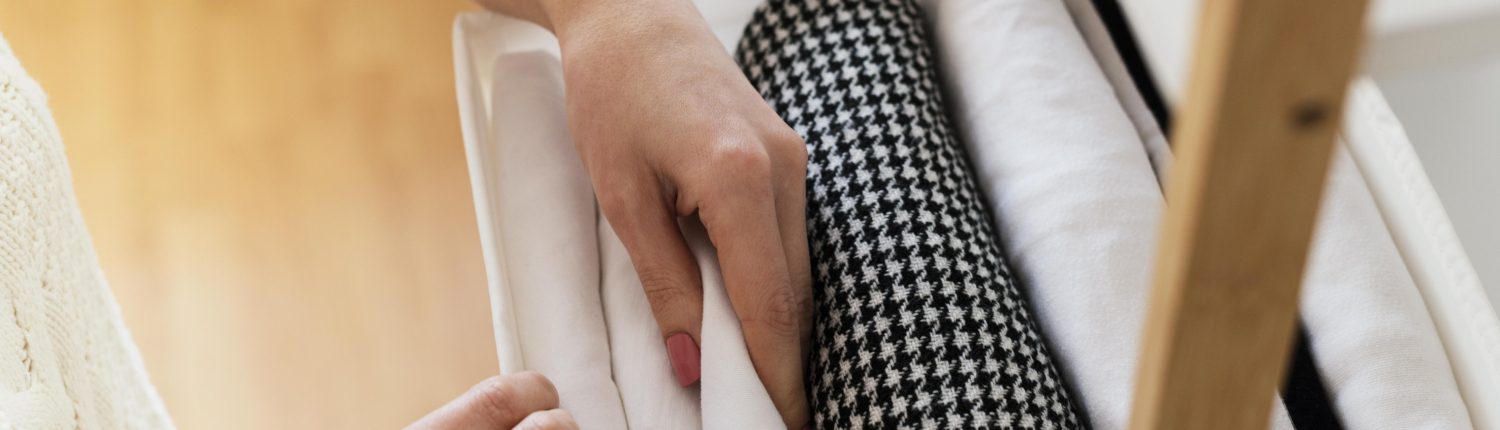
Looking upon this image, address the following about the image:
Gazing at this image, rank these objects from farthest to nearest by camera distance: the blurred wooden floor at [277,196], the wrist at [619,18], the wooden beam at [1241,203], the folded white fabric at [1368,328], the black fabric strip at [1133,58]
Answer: the blurred wooden floor at [277,196]
the black fabric strip at [1133,58]
the wrist at [619,18]
the folded white fabric at [1368,328]
the wooden beam at [1241,203]

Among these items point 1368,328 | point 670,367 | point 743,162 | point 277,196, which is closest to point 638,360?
point 670,367

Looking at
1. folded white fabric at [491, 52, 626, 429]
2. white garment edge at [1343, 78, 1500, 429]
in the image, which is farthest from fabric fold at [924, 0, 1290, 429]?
folded white fabric at [491, 52, 626, 429]

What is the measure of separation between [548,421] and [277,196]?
2.51ft

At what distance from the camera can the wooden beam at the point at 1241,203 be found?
26 centimetres

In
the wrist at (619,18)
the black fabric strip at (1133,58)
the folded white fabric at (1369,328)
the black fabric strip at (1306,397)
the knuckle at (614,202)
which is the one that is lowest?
the black fabric strip at (1306,397)

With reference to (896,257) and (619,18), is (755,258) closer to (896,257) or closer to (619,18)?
(896,257)

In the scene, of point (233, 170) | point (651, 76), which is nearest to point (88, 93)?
point (233, 170)

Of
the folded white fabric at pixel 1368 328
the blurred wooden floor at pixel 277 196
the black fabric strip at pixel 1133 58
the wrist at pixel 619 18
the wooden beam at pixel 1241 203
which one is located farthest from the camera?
the blurred wooden floor at pixel 277 196

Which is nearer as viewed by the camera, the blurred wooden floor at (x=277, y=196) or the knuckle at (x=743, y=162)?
the knuckle at (x=743, y=162)

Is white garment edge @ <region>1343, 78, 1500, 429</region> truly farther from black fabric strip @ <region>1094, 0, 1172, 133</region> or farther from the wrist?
the wrist

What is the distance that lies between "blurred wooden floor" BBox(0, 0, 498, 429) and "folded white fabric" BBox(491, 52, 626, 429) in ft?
1.30

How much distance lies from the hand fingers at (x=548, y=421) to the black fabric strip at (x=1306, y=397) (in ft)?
1.10

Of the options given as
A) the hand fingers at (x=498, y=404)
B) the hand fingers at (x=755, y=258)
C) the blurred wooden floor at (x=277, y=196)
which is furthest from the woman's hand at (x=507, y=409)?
the blurred wooden floor at (x=277, y=196)

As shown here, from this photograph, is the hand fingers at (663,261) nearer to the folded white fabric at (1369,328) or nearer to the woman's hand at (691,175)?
the woman's hand at (691,175)
